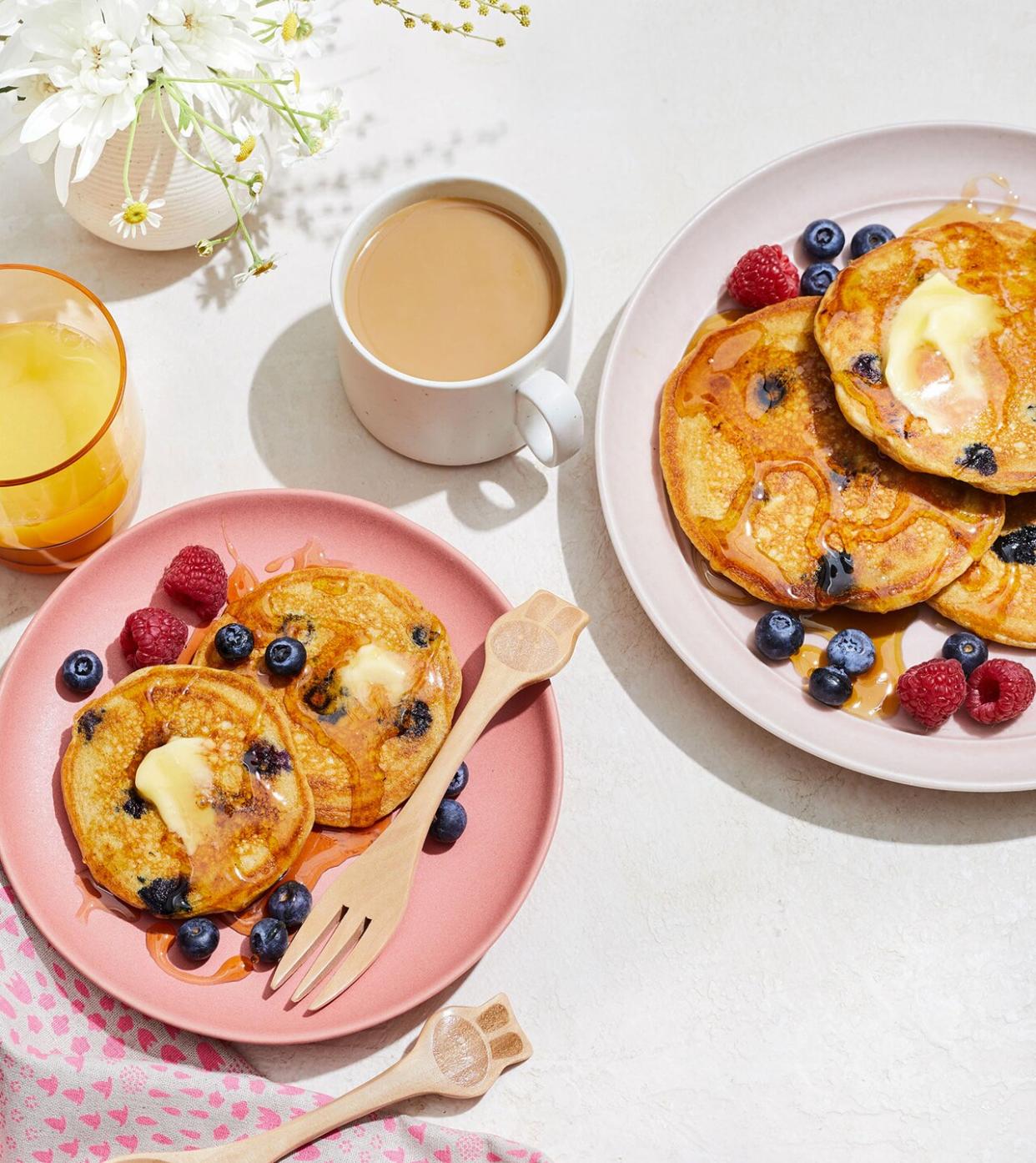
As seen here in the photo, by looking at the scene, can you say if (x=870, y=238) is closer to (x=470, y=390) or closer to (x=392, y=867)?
(x=470, y=390)

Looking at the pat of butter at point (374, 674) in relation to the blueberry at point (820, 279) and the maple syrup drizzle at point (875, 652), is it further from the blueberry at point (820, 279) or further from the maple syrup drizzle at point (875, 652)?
the blueberry at point (820, 279)

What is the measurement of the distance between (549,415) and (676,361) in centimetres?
33

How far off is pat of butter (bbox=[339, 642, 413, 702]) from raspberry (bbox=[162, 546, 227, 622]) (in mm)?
206

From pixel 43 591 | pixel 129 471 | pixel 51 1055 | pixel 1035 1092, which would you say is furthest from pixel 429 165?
pixel 1035 1092

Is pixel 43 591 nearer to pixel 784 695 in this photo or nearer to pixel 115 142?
pixel 115 142

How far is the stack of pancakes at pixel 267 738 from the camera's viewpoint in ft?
4.80

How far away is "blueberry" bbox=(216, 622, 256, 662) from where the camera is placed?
1.52 meters

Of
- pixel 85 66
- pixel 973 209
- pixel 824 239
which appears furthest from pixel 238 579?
pixel 973 209

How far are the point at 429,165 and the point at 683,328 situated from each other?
1.67 ft

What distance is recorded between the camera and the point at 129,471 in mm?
1622

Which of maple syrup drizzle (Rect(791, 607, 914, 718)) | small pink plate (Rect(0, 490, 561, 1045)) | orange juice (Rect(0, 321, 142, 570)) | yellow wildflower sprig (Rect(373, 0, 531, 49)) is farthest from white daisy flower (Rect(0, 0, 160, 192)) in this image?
maple syrup drizzle (Rect(791, 607, 914, 718))

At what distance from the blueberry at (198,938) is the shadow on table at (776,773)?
64 centimetres

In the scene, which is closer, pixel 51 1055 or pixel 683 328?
pixel 51 1055

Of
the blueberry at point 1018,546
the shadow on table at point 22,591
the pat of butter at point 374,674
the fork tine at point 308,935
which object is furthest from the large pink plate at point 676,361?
the shadow on table at point 22,591
